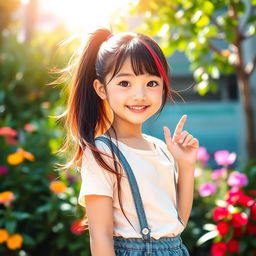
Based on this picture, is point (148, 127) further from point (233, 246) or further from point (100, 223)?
point (100, 223)

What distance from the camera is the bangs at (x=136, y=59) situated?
1.92m

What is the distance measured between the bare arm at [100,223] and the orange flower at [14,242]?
2.03 meters

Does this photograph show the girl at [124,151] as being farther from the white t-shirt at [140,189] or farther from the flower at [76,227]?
the flower at [76,227]

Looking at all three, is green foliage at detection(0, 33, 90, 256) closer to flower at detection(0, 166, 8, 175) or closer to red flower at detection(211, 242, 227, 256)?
flower at detection(0, 166, 8, 175)

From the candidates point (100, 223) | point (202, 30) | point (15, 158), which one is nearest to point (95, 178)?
point (100, 223)

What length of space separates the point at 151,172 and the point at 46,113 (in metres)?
3.56

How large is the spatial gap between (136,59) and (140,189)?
40cm

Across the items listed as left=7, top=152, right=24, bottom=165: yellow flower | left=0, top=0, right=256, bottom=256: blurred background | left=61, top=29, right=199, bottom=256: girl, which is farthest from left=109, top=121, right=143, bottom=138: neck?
left=7, top=152, right=24, bottom=165: yellow flower

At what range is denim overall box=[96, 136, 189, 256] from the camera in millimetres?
1878

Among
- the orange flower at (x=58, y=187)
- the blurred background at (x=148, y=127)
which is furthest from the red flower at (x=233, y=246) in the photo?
the orange flower at (x=58, y=187)

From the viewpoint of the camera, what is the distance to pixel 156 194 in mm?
1936

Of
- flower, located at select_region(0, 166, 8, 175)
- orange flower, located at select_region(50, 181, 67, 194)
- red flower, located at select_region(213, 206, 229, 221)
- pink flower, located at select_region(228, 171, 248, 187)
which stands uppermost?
flower, located at select_region(0, 166, 8, 175)

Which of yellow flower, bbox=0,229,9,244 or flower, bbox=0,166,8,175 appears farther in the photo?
flower, bbox=0,166,8,175

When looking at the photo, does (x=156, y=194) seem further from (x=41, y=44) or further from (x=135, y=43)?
(x=41, y=44)
